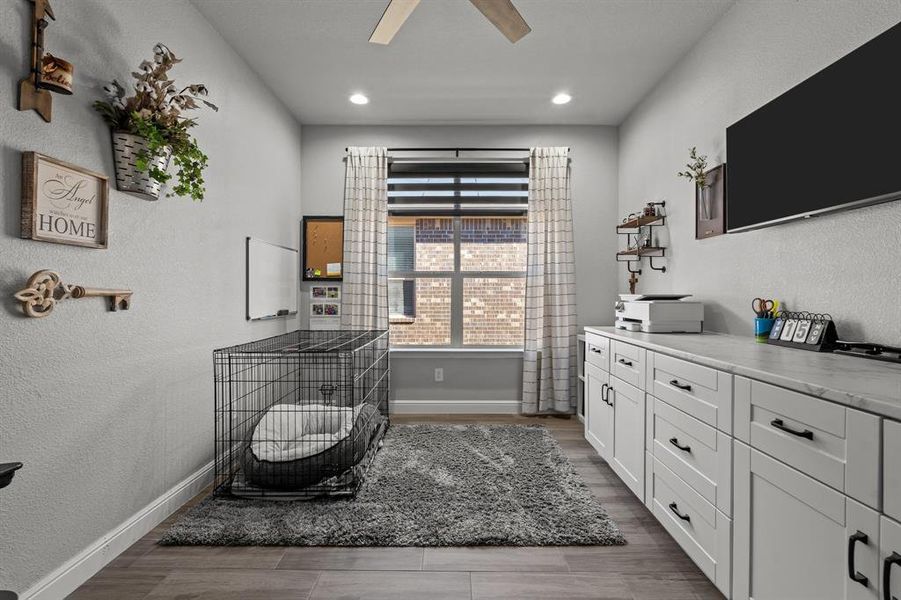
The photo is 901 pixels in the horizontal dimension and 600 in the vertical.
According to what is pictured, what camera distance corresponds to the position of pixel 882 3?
1633 mm

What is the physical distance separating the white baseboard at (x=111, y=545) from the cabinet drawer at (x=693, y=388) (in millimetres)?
2409

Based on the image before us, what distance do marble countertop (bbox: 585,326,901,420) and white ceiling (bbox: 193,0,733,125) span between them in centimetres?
188

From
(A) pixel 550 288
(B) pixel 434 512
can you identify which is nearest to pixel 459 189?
(A) pixel 550 288

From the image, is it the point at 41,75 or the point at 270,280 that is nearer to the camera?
the point at 41,75

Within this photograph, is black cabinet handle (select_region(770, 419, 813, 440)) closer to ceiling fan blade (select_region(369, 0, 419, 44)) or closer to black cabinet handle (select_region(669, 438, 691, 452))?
black cabinet handle (select_region(669, 438, 691, 452))

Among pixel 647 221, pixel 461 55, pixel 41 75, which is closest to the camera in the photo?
pixel 41 75

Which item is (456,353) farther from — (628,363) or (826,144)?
(826,144)

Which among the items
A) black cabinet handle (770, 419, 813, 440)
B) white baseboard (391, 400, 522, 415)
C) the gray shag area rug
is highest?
black cabinet handle (770, 419, 813, 440)

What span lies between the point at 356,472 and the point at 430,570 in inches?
34.1

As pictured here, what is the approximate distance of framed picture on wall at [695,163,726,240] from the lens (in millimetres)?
2570

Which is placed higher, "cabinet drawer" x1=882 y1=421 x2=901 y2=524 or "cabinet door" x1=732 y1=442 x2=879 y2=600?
"cabinet drawer" x1=882 y1=421 x2=901 y2=524

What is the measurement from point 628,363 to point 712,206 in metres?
1.09

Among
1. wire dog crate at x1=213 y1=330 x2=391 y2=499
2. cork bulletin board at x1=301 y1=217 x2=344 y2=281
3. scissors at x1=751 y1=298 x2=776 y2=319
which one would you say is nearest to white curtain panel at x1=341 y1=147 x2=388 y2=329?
cork bulletin board at x1=301 y1=217 x2=344 y2=281

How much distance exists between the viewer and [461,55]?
3.04 metres
